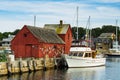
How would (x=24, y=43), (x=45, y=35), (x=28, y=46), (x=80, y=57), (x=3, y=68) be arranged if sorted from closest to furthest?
(x=3, y=68)
(x=80, y=57)
(x=28, y=46)
(x=24, y=43)
(x=45, y=35)

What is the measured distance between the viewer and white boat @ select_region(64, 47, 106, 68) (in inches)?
2395

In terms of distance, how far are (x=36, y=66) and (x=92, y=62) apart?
14.0m

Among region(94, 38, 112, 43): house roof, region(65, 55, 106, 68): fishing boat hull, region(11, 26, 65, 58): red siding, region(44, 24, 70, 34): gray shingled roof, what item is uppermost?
region(44, 24, 70, 34): gray shingled roof

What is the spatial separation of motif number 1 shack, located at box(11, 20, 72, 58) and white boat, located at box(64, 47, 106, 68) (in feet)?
13.3

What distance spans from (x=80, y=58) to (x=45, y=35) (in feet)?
26.0

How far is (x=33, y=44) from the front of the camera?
61.5 m

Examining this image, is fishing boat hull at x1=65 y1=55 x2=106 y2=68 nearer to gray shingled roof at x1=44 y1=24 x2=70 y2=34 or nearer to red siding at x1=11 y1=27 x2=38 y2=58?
red siding at x1=11 y1=27 x2=38 y2=58

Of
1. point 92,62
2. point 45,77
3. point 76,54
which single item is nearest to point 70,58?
point 76,54

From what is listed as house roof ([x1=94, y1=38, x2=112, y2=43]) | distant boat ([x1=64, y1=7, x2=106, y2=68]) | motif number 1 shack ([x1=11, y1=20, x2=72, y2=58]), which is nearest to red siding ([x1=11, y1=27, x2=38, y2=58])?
motif number 1 shack ([x1=11, y1=20, x2=72, y2=58])

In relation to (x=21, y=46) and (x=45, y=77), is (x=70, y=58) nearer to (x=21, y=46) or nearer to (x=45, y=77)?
(x=21, y=46)

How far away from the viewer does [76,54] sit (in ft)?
204

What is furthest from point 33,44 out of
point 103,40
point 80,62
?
point 103,40

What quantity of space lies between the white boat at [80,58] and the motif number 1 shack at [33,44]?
13.3 feet

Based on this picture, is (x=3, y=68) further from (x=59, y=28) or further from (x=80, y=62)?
(x=59, y=28)
